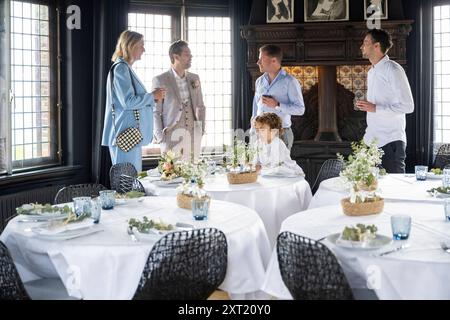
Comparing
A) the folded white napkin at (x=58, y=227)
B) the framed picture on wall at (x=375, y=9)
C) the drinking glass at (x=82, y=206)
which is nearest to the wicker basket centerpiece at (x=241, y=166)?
the drinking glass at (x=82, y=206)

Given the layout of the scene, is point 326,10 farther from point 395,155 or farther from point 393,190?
→ point 393,190

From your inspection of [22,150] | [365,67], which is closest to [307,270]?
[22,150]

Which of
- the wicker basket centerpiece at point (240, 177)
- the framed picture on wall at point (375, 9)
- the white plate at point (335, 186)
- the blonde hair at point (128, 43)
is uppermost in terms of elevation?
the framed picture on wall at point (375, 9)

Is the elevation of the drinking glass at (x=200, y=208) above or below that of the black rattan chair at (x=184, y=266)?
above

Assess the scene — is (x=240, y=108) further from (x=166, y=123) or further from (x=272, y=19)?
(x=166, y=123)

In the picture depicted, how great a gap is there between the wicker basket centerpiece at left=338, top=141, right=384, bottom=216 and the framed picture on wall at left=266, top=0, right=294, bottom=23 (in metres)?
4.26

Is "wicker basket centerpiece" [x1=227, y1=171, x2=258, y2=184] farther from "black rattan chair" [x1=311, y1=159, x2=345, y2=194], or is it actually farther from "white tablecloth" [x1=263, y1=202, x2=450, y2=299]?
"white tablecloth" [x1=263, y1=202, x2=450, y2=299]

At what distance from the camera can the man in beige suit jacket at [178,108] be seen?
589cm

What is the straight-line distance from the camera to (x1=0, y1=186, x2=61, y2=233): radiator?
535cm

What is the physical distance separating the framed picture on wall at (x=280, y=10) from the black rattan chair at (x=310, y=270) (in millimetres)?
5413

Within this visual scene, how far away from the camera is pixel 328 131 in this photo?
24.5 feet

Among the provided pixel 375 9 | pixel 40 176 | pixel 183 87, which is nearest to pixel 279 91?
pixel 183 87

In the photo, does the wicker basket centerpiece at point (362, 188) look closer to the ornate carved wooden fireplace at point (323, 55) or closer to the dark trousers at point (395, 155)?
the dark trousers at point (395, 155)

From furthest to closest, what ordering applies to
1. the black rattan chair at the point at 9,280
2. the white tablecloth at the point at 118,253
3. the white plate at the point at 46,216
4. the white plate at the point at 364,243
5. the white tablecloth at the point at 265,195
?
the white tablecloth at the point at 265,195, the white plate at the point at 46,216, the white tablecloth at the point at 118,253, the white plate at the point at 364,243, the black rattan chair at the point at 9,280
